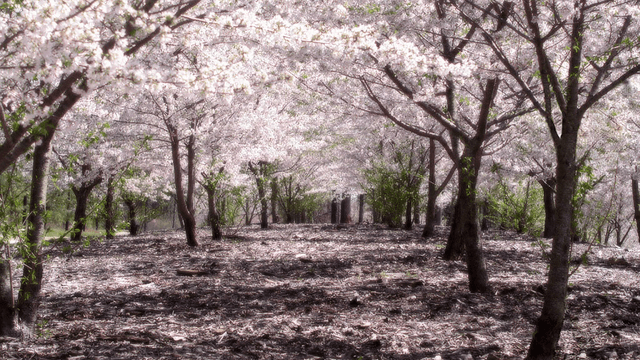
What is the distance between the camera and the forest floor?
4.10m

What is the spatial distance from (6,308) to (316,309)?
3.06 metres

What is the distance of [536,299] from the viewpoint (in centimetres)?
583

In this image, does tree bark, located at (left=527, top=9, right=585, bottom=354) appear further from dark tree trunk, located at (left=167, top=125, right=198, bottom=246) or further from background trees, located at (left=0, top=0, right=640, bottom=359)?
dark tree trunk, located at (left=167, top=125, right=198, bottom=246)

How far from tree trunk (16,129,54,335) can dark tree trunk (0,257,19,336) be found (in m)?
0.09

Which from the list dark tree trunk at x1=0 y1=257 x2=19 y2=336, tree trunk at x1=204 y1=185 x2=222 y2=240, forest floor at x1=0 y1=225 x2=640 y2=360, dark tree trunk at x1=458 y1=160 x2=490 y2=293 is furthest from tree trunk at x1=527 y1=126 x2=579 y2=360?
tree trunk at x1=204 y1=185 x2=222 y2=240

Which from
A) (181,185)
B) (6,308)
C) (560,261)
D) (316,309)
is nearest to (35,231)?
(6,308)

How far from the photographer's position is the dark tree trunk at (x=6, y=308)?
3930 millimetres

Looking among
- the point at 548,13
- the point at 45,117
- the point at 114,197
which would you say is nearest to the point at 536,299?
the point at 548,13

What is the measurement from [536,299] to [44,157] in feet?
18.5

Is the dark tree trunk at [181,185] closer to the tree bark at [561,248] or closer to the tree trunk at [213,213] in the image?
the tree trunk at [213,213]

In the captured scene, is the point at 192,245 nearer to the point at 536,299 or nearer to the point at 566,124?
the point at 536,299

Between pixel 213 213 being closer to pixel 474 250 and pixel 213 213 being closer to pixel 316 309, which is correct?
pixel 316 309

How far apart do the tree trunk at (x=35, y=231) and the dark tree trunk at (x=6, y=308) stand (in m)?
0.09

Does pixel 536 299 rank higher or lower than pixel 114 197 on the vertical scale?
lower
